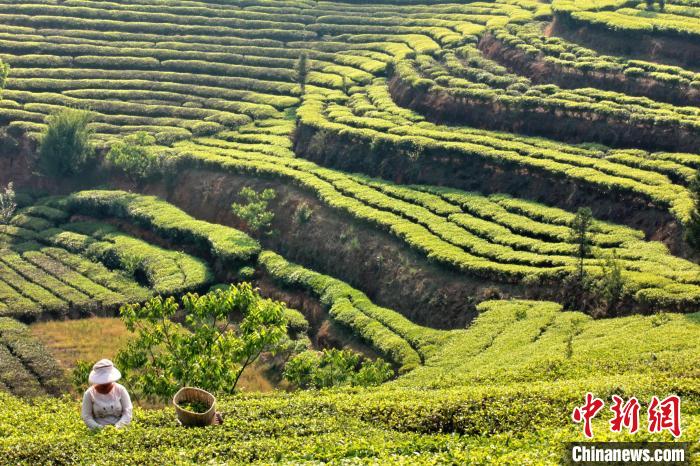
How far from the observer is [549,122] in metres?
54.8

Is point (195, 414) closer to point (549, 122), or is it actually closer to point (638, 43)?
point (549, 122)

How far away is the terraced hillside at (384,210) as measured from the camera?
67.8 feet

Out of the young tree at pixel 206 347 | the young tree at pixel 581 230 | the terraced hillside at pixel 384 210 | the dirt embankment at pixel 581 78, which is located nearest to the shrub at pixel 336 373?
the terraced hillside at pixel 384 210

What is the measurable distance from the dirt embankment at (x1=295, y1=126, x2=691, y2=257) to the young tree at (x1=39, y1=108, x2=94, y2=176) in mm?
17074

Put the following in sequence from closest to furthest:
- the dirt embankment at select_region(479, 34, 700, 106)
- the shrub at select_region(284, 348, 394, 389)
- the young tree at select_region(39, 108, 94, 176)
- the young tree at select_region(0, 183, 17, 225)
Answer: the shrub at select_region(284, 348, 394, 389) → the dirt embankment at select_region(479, 34, 700, 106) → the young tree at select_region(0, 183, 17, 225) → the young tree at select_region(39, 108, 94, 176)

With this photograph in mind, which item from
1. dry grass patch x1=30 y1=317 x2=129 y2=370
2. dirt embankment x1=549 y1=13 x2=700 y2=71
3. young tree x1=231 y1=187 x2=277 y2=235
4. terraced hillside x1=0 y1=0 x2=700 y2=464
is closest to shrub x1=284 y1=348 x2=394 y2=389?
terraced hillside x1=0 y1=0 x2=700 y2=464

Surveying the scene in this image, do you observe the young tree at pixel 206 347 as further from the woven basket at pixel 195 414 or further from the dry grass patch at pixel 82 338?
the dry grass patch at pixel 82 338

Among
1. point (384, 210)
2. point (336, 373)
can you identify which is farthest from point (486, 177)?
point (336, 373)

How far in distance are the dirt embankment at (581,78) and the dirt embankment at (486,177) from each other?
46.2 ft

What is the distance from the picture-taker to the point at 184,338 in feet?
94.8

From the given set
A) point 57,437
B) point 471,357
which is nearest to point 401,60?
point 471,357

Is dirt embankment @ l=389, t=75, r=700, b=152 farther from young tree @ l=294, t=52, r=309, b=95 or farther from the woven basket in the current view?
the woven basket

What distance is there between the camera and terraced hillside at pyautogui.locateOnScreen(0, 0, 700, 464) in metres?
20.7

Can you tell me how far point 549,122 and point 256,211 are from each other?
20.2 m
